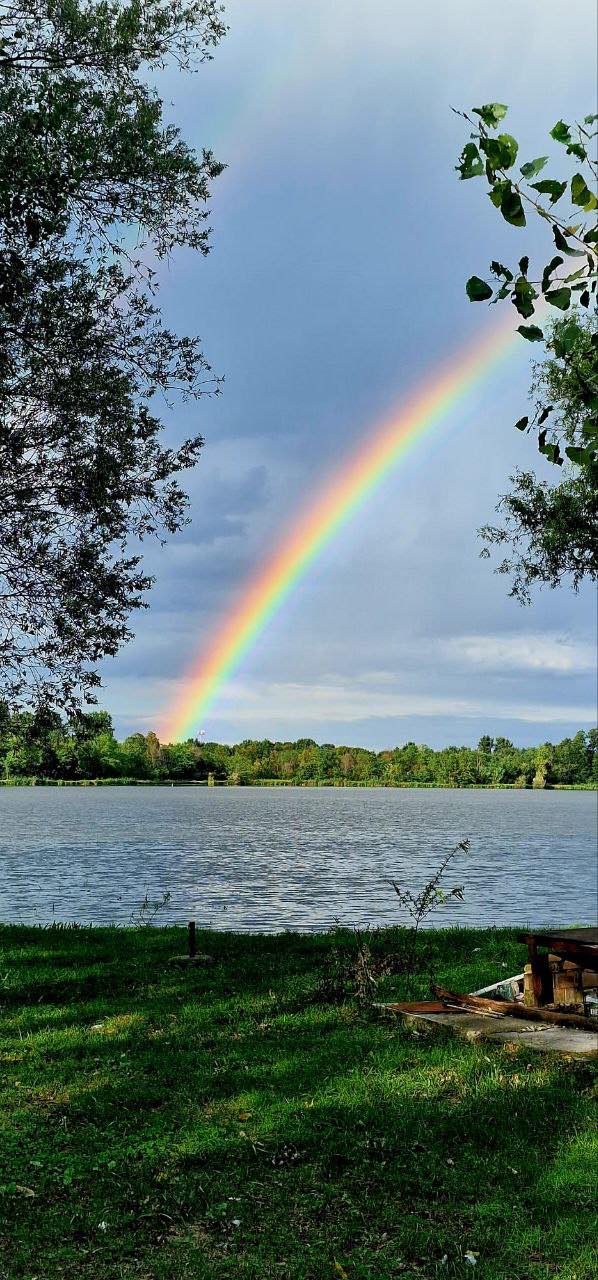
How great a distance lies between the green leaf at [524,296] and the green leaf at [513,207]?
7.9 inches

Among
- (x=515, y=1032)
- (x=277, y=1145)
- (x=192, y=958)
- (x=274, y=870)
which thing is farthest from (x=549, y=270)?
(x=274, y=870)

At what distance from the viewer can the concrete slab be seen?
10.8 metres

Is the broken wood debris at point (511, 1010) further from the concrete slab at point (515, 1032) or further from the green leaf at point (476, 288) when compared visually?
the green leaf at point (476, 288)

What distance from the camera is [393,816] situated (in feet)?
344

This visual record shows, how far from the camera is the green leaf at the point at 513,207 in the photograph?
350cm

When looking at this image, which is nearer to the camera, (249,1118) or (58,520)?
(249,1118)

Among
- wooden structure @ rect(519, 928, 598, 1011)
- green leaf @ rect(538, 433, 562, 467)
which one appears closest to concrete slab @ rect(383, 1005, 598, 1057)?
wooden structure @ rect(519, 928, 598, 1011)

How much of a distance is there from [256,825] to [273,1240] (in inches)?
3066

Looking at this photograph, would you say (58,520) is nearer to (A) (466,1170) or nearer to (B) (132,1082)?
(B) (132,1082)

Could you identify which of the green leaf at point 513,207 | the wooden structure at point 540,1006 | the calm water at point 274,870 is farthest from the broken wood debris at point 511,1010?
the calm water at point 274,870

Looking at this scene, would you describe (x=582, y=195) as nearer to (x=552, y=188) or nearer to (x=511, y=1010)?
(x=552, y=188)

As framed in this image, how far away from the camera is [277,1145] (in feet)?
27.2

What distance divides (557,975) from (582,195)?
11.6m

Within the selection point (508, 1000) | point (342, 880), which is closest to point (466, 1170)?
point (508, 1000)
